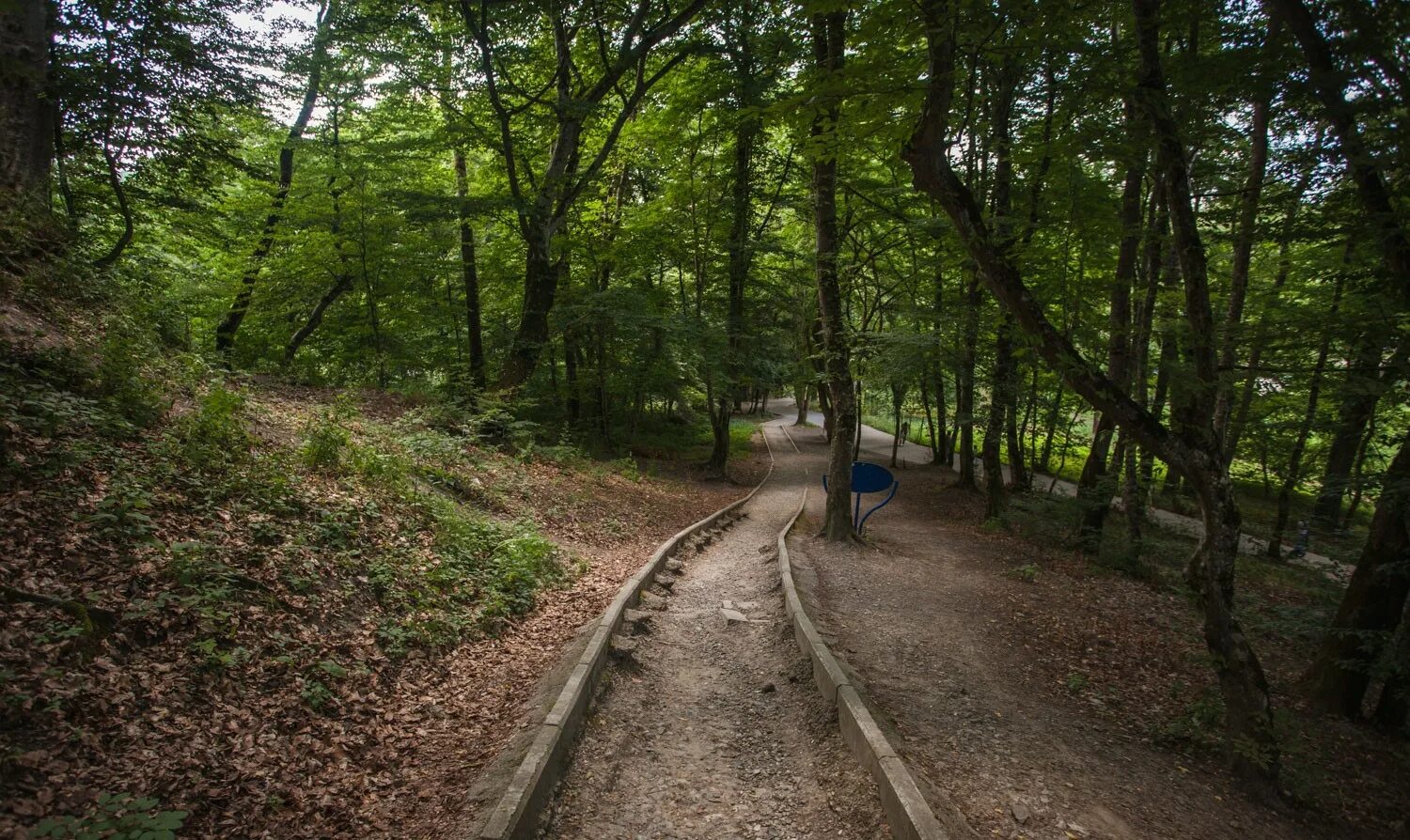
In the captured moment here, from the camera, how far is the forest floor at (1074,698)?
151 inches

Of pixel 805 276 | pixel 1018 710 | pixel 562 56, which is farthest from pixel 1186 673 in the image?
pixel 805 276

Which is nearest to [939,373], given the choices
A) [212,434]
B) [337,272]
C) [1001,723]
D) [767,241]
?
[767,241]

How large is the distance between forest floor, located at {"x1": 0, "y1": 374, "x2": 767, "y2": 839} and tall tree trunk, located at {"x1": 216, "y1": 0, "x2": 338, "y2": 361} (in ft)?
30.1

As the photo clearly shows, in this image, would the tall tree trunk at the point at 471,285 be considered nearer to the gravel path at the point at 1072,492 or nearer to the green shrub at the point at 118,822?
the green shrub at the point at 118,822

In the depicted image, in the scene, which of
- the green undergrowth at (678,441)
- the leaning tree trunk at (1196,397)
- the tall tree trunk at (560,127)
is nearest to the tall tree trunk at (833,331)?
the tall tree trunk at (560,127)

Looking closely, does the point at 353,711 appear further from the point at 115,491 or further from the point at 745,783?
the point at 745,783

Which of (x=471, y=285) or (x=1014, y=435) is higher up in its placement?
(x=471, y=285)

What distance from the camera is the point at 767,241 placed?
17.5 meters

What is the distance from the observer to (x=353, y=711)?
396 centimetres

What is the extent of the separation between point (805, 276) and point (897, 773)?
1886 cm

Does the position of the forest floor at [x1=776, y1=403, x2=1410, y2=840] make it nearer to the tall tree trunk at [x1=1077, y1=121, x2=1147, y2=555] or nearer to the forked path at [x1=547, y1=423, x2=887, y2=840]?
the forked path at [x1=547, y1=423, x2=887, y2=840]

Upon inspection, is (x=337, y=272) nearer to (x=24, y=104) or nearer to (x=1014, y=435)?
(x=24, y=104)

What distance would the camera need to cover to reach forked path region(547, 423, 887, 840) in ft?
11.8

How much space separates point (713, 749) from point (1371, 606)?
19.4ft
